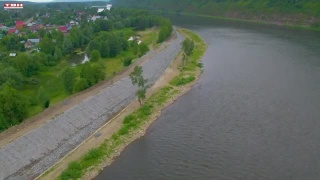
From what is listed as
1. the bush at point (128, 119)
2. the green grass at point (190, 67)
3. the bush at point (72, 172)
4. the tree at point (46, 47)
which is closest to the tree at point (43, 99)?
the bush at point (128, 119)

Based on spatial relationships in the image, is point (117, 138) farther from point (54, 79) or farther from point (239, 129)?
point (54, 79)

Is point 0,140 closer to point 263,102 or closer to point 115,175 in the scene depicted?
point 115,175

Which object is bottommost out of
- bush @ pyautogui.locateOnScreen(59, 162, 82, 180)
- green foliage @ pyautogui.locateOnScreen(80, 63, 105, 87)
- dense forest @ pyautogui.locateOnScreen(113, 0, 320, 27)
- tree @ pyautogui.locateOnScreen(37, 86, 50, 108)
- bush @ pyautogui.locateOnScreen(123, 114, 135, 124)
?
bush @ pyautogui.locateOnScreen(59, 162, 82, 180)

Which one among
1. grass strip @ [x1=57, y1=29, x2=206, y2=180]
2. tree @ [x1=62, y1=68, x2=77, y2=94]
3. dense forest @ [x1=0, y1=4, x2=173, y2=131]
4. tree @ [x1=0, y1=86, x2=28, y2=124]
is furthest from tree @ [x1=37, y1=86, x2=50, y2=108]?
grass strip @ [x1=57, y1=29, x2=206, y2=180]

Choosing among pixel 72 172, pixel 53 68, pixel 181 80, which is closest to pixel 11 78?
pixel 53 68

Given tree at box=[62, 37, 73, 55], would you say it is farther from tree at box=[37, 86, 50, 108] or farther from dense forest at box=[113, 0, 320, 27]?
dense forest at box=[113, 0, 320, 27]

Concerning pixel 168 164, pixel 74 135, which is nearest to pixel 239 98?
pixel 168 164
